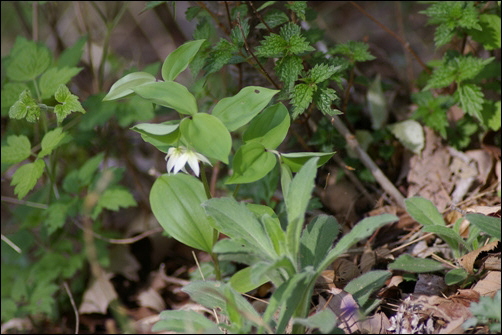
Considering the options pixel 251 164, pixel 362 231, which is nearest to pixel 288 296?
pixel 362 231

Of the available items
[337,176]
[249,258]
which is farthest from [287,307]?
[337,176]

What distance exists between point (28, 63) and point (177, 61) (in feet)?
3.05

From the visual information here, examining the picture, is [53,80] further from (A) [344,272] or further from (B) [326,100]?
(A) [344,272]

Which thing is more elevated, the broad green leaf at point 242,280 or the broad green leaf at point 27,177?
the broad green leaf at point 27,177

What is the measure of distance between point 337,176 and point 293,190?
95 cm

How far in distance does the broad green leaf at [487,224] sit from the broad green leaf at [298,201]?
0.38 meters

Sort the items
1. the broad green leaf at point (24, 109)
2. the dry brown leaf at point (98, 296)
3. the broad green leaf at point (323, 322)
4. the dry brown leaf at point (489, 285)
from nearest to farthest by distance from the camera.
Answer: the broad green leaf at point (323, 322) < the dry brown leaf at point (489, 285) < the broad green leaf at point (24, 109) < the dry brown leaf at point (98, 296)

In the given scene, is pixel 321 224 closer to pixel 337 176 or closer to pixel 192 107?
pixel 192 107

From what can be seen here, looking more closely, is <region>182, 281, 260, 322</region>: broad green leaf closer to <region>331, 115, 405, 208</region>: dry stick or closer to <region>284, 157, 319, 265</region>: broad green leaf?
<region>284, 157, 319, 265</region>: broad green leaf

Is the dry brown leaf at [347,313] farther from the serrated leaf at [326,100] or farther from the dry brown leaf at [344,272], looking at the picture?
the serrated leaf at [326,100]

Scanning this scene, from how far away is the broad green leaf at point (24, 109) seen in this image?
4.85 feet

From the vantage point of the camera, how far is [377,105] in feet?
7.77

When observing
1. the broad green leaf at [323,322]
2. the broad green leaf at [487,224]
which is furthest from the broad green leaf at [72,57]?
the broad green leaf at [487,224]

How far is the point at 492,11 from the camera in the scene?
2.11 metres
